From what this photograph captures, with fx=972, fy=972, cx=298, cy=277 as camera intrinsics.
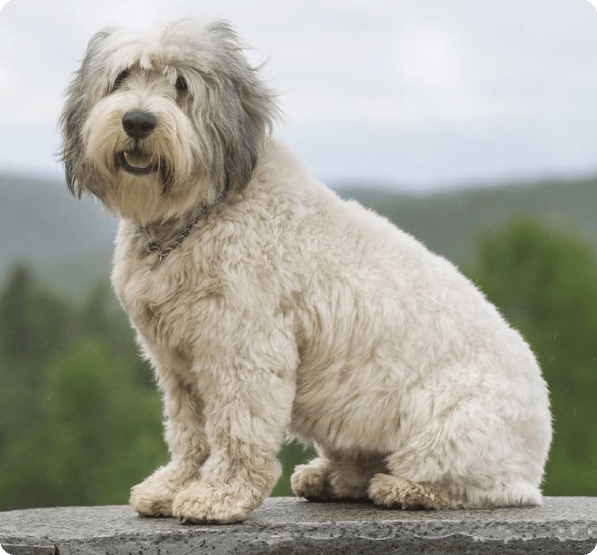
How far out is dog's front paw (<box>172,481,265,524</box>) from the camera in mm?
6422

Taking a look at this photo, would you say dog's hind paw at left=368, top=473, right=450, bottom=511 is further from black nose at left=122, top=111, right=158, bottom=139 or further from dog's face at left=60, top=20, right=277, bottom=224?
black nose at left=122, top=111, right=158, bottom=139

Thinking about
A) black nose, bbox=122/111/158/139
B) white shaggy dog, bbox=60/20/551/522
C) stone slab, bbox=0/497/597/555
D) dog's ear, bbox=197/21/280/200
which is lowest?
stone slab, bbox=0/497/597/555

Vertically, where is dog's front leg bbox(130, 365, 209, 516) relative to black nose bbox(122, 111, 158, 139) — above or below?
below

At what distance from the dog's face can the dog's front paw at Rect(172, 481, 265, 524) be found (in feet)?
6.12

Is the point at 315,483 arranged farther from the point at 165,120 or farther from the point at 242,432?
the point at 165,120

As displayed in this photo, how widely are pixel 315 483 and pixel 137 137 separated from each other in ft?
10.6

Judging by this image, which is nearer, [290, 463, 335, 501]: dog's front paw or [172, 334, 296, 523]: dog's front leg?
[172, 334, 296, 523]: dog's front leg

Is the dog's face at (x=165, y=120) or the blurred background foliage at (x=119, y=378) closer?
the dog's face at (x=165, y=120)

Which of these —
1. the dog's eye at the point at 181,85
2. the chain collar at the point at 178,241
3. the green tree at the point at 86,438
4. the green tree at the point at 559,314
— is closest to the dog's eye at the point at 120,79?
the dog's eye at the point at 181,85

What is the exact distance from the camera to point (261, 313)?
6.53 meters

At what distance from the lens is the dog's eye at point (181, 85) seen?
640 cm

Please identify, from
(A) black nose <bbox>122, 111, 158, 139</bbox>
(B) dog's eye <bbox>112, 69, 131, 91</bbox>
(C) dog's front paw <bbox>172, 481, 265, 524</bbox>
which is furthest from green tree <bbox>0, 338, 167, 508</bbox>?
(A) black nose <bbox>122, 111, 158, 139</bbox>

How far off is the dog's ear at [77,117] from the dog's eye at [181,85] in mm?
610

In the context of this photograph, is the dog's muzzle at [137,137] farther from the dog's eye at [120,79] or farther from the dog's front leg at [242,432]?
the dog's front leg at [242,432]
